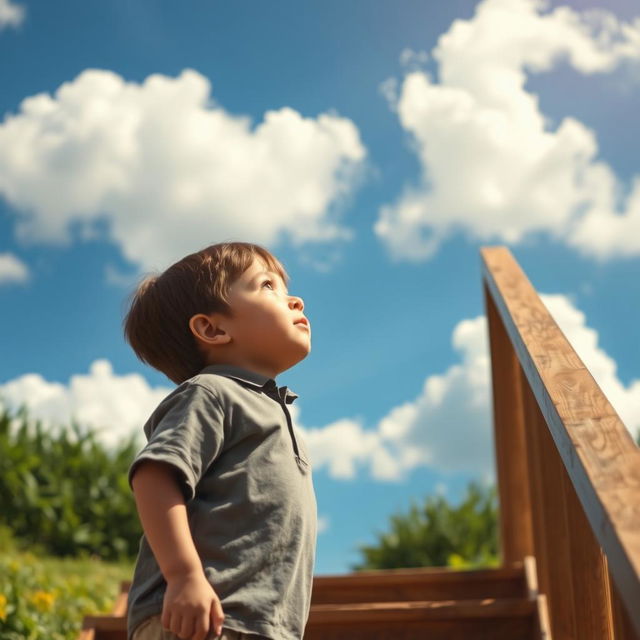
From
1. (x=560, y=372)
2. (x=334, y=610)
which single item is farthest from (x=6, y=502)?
(x=560, y=372)

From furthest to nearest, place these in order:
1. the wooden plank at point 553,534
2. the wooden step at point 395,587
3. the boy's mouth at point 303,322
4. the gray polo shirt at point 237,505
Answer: the wooden step at point 395,587
the wooden plank at point 553,534
the boy's mouth at point 303,322
the gray polo shirt at point 237,505

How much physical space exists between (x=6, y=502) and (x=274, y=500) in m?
6.12

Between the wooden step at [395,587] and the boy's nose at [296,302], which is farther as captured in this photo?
the wooden step at [395,587]

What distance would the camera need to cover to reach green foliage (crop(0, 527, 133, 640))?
3273 millimetres

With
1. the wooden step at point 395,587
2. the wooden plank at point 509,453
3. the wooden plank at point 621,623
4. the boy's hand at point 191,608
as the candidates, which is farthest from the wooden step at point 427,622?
the boy's hand at point 191,608

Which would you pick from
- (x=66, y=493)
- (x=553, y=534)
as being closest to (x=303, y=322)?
(x=553, y=534)

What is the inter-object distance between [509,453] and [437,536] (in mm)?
3677

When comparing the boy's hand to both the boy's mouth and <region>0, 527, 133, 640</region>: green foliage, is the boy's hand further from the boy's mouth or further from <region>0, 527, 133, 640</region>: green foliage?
<region>0, 527, 133, 640</region>: green foliage

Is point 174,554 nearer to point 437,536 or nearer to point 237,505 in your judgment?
point 237,505

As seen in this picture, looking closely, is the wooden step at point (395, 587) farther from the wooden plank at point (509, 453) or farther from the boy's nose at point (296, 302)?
the boy's nose at point (296, 302)

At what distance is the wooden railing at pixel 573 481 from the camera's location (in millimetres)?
1176

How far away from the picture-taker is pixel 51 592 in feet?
13.9

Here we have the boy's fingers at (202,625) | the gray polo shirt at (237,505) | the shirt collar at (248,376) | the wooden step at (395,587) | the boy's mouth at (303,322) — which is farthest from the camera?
the wooden step at (395,587)

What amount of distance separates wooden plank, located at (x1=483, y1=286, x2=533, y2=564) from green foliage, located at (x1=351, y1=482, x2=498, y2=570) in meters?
3.52
